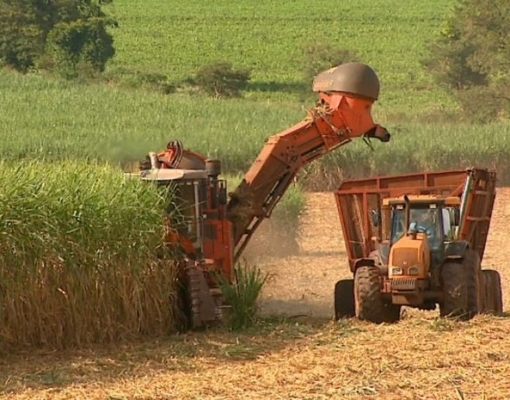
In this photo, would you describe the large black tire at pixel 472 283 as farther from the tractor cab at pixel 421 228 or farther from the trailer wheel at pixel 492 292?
the trailer wheel at pixel 492 292

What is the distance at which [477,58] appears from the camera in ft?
192

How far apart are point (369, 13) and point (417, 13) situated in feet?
9.56

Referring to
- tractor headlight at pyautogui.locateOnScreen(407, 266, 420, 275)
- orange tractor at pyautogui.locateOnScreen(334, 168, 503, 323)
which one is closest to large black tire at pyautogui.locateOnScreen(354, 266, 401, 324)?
orange tractor at pyautogui.locateOnScreen(334, 168, 503, 323)

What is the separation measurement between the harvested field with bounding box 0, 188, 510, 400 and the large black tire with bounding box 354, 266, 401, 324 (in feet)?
0.55

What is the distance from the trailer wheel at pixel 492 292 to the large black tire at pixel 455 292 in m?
1.20

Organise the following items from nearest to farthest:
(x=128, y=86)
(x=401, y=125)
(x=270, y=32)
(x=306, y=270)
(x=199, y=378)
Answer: (x=199, y=378)
(x=306, y=270)
(x=401, y=125)
(x=128, y=86)
(x=270, y=32)

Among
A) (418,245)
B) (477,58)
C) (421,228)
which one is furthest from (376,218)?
(477,58)

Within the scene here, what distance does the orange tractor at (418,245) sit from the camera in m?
13.3

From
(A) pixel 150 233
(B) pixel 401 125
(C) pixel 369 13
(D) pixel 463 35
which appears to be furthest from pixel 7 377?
(C) pixel 369 13

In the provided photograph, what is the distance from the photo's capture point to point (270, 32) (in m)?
73.4

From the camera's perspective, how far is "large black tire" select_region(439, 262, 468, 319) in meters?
13.3

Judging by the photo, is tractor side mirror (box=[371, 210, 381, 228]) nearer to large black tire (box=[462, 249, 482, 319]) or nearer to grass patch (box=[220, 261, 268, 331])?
large black tire (box=[462, 249, 482, 319])

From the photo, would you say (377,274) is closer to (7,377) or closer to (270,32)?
(7,377)

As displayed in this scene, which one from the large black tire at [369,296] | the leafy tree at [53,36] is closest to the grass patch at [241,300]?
the large black tire at [369,296]
